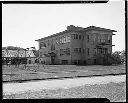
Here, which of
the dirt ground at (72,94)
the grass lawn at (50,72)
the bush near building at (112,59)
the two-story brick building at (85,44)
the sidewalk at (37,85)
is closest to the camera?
the dirt ground at (72,94)

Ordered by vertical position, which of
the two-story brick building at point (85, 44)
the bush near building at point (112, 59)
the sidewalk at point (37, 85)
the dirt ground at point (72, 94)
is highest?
the two-story brick building at point (85, 44)

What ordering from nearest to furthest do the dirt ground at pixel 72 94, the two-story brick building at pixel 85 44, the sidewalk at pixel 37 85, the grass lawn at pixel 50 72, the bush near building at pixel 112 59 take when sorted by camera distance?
the dirt ground at pixel 72 94 → the sidewalk at pixel 37 85 → the grass lawn at pixel 50 72 → the bush near building at pixel 112 59 → the two-story brick building at pixel 85 44

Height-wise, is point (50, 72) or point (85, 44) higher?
point (85, 44)

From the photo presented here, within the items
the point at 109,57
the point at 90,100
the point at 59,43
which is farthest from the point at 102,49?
the point at 90,100

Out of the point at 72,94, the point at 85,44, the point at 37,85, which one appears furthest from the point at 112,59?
→ the point at 72,94

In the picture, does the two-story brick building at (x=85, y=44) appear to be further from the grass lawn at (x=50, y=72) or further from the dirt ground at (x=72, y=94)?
the dirt ground at (x=72, y=94)

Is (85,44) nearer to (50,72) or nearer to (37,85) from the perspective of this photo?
(50,72)

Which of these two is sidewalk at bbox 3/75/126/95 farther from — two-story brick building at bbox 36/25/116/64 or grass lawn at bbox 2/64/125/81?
two-story brick building at bbox 36/25/116/64

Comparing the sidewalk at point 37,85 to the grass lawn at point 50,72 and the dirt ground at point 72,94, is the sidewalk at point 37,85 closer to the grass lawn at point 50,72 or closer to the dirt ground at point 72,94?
the dirt ground at point 72,94

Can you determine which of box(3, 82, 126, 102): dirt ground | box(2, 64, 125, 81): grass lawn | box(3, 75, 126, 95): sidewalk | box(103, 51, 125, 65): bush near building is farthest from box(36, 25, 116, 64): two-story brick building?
box(3, 82, 126, 102): dirt ground

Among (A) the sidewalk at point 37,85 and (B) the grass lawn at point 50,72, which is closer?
(A) the sidewalk at point 37,85

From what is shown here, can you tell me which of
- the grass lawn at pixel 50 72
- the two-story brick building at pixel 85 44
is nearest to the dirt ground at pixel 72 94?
the grass lawn at pixel 50 72

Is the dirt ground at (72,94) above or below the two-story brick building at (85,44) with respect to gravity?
below

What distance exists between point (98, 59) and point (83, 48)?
2566 millimetres
